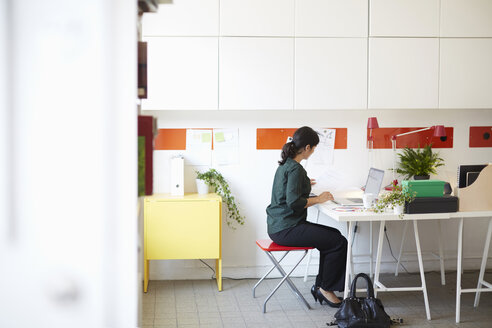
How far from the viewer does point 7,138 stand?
1.77 meters

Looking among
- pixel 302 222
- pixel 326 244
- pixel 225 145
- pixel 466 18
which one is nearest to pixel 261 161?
pixel 225 145

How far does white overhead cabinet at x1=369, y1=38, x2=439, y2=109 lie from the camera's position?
4.97 m

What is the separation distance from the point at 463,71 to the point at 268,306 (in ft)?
8.33

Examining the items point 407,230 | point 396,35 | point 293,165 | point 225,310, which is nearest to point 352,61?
point 396,35

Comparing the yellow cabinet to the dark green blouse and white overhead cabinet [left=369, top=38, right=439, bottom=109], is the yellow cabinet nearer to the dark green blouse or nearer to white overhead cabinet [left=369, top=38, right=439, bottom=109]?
the dark green blouse

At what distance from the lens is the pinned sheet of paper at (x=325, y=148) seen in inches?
207

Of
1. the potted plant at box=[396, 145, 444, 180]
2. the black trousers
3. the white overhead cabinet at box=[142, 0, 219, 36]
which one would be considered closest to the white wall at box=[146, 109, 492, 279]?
the potted plant at box=[396, 145, 444, 180]

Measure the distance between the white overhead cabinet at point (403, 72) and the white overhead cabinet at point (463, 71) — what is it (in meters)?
0.08

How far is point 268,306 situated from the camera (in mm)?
4473

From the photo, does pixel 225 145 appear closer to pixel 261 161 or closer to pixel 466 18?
pixel 261 161

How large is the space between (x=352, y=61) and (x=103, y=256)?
358cm

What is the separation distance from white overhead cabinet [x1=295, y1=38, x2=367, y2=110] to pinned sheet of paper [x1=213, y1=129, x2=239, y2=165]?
641 mm

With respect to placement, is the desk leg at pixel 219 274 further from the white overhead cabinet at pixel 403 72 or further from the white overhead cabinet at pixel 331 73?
the white overhead cabinet at pixel 403 72

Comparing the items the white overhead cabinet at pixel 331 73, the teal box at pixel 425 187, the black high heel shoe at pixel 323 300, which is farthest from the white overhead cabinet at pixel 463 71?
the black high heel shoe at pixel 323 300
